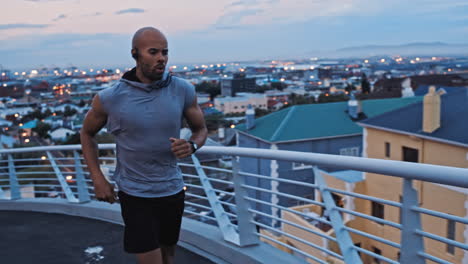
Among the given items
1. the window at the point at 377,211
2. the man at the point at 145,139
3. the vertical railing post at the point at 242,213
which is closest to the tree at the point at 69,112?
the window at the point at 377,211

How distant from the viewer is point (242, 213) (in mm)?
3336

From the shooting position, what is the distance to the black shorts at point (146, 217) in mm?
2176

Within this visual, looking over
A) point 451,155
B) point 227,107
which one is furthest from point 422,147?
point 227,107

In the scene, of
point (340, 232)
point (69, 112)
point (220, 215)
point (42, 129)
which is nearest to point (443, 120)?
point (220, 215)

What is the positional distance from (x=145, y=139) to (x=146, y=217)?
37 centimetres

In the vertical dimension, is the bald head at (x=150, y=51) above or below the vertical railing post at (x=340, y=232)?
above

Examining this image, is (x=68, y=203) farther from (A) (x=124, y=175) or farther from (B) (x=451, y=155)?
(B) (x=451, y=155)

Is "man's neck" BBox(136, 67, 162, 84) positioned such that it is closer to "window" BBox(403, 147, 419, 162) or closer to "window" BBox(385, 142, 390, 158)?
"window" BBox(403, 147, 419, 162)

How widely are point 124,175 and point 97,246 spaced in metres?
2.08

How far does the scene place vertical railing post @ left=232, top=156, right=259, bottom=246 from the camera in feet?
10.8

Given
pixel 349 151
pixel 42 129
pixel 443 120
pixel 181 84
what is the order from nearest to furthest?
pixel 181 84
pixel 443 120
pixel 349 151
pixel 42 129

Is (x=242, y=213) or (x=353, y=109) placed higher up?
(x=242, y=213)

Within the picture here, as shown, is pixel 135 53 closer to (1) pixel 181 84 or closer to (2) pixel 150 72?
(2) pixel 150 72

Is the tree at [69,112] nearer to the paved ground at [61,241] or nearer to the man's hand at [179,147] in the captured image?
the paved ground at [61,241]
